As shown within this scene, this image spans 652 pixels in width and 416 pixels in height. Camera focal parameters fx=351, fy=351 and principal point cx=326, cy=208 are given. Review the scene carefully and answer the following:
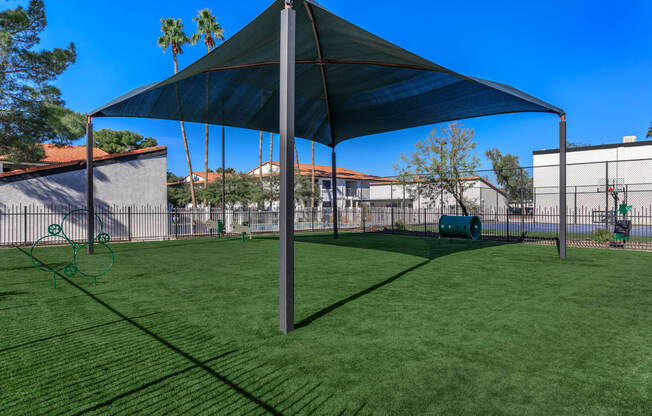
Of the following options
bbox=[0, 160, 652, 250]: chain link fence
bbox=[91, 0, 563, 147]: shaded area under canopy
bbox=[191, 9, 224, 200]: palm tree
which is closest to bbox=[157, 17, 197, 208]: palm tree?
bbox=[191, 9, 224, 200]: palm tree

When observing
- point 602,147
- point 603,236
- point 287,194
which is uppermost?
point 602,147

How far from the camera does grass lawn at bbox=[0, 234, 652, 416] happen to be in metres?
2.77

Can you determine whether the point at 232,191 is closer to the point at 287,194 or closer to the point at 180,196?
the point at 180,196

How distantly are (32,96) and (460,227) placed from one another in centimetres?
2102

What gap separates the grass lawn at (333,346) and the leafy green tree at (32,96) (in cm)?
1242

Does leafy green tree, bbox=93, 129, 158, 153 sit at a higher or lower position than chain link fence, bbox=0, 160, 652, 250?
higher

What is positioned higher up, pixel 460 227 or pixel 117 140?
pixel 117 140

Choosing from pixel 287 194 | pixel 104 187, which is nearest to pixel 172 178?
pixel 104 187

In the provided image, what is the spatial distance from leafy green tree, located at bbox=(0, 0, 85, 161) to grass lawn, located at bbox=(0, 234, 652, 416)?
1242 centimetres

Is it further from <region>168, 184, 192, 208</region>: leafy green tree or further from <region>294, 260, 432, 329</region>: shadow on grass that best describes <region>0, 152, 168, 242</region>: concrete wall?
<region>168, 184, 192, 208</region>: leafy green tree

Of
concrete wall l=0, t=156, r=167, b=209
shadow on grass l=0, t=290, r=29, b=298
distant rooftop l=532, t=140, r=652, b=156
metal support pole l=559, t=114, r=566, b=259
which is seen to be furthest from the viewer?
distant rooftop l=532, t=140, r=652, b=156

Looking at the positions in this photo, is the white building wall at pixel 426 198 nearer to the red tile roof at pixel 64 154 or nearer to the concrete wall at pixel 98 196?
the concrete wall at pixel 98 196

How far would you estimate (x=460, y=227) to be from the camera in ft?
49.6

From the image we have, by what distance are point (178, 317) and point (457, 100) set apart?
34.6 ft
